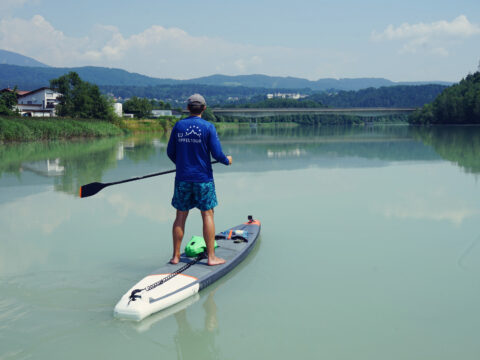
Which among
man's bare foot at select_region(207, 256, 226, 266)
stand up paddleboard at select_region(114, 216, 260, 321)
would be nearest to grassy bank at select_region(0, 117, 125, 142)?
stand up paddleboard at select_region(114, 216, 260, 321)

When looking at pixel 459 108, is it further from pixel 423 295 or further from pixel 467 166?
pixel 423 295

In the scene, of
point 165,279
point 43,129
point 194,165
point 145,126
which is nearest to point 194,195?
point 194,165

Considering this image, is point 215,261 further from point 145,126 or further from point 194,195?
point 145,126

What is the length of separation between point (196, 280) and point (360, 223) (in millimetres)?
4633

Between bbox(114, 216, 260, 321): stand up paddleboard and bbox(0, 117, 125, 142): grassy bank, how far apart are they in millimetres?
31066

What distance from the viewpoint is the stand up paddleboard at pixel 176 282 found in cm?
483

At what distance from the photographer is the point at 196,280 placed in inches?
216

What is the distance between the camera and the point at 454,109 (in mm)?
92750

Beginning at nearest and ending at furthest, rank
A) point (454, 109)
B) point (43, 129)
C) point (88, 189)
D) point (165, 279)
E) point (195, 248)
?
point (165, 279)
point (195, 248)
point (88, 189)
point (43, 129)
point (454, 109)

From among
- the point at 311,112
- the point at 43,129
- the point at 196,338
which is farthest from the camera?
the point at 311,112

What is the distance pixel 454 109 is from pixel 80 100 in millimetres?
74103

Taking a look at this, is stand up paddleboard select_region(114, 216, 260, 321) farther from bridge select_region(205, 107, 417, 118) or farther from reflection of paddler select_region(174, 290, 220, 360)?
bridge select_region(205, 107, 417, 118)

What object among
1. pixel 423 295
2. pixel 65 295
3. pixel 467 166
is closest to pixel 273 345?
pixel 423 295

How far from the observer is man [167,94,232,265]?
580cm
